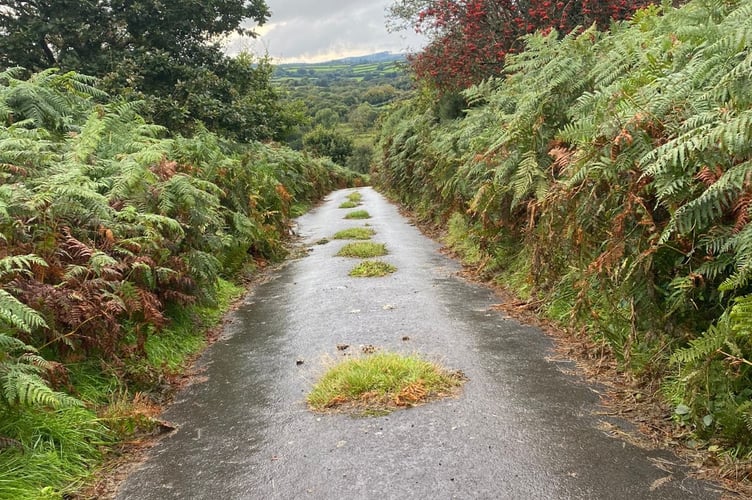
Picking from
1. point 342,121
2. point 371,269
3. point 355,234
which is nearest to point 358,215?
point 355,234

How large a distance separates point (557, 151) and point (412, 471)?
3.92 metres

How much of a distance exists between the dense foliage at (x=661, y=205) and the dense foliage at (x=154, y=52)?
34.2 feet

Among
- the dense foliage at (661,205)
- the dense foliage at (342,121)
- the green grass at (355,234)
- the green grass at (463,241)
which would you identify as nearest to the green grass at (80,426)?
the dense foliage at (661,205)

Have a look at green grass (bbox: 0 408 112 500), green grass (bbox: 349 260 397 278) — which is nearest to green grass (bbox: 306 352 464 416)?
green grass (bbox: 0 408 112 500)

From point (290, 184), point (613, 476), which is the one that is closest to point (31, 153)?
point (613, 476)

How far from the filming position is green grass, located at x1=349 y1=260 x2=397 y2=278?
356 inches

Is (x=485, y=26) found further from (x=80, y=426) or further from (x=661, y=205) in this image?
(x=80, y=426)

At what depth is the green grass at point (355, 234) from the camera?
1352 centimetres

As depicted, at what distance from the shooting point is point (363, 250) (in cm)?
1112

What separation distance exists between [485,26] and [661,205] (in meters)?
11.4

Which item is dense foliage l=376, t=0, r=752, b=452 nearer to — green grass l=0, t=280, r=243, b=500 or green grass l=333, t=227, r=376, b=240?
green grass l=0, t=280, r=243, b=500

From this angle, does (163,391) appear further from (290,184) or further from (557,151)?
(290,184)

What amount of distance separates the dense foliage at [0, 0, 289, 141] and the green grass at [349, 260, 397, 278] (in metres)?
7.16

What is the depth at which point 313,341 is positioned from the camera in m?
5.98
